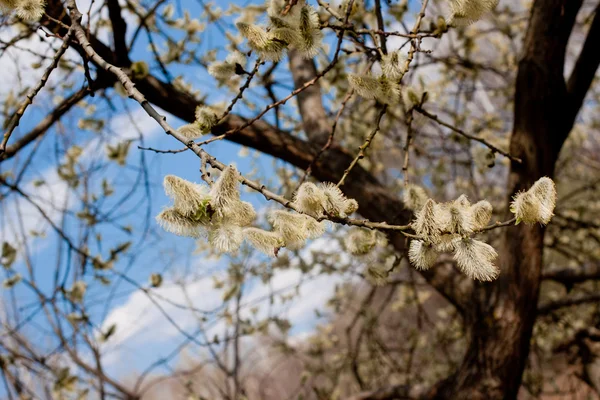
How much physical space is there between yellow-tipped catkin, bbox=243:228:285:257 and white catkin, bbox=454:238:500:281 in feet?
0.84

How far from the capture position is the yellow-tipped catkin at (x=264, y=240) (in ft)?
2.55

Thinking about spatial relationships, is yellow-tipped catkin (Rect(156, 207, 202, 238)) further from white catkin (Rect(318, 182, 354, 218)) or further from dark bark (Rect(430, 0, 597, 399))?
dark bark (Rect(430, 0, 597, 399))

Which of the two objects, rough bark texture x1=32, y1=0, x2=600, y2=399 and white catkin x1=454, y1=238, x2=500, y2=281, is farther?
rough bark texture x1=32, y1=0, x2=600, y2=399

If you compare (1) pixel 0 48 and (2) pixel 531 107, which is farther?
(2) pixel 531 107

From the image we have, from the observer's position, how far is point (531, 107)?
6.51ft

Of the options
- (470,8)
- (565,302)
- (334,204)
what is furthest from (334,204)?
(565,302)

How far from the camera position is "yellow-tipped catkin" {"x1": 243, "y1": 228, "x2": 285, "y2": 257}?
2.55 ft

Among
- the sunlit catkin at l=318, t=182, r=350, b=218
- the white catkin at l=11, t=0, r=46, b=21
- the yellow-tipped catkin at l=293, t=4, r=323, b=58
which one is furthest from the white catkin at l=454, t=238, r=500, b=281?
the white catkin at l=11, t=0, r=46, b=21

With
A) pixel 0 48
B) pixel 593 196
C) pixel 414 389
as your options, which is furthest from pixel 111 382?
pixel 593 196

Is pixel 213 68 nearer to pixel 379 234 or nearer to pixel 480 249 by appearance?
pixel 379 234

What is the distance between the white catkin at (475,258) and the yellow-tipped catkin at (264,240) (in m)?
0.26

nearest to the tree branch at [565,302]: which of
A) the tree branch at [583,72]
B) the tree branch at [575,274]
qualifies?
the tree branch at [575,274]

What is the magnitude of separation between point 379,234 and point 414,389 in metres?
1.48

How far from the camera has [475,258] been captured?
2.43 ft
